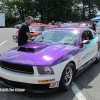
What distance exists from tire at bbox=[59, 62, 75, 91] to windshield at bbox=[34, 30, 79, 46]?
0.87 meters

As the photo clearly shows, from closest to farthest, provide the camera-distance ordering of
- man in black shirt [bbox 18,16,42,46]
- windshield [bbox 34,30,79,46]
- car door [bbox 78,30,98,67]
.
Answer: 1. car door [bbox 78,30,98,67]
2. windshield [bbox 34,30,79,46]
3. man in black shirt [bbox 18,16,42,46]

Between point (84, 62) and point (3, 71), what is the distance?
234 centimetres

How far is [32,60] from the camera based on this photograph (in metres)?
3.03

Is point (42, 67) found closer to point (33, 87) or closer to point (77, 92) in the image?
point (33, 87)

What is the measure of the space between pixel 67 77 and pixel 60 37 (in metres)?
1.44

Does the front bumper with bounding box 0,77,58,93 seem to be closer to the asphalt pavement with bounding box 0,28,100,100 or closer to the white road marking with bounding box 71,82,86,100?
the asphalt pavement with bounding box 0,28,100,100

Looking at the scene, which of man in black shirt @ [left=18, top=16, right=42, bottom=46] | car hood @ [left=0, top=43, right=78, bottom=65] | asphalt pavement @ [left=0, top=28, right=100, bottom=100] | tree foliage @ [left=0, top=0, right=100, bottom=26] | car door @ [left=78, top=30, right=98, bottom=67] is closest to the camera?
car hood @ [left=0, top=43, right=78, bottom=65]

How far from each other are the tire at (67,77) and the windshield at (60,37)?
871 millimetres

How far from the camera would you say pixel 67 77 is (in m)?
3.49

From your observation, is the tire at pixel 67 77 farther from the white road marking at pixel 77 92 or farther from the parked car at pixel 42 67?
the white road marking at pixel 77 92

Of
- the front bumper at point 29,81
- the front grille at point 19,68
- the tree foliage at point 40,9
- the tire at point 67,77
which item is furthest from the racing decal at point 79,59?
the tree foliage at point 40,9

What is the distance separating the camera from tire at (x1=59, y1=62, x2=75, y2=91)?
321 centimetres

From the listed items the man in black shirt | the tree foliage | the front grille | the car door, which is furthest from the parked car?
the tree foliage

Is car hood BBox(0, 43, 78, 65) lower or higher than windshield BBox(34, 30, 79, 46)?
lower
